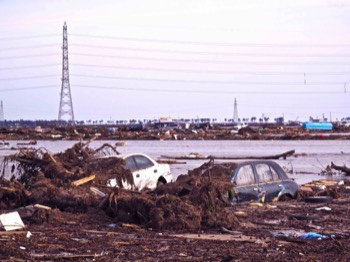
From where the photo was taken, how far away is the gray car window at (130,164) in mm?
22748

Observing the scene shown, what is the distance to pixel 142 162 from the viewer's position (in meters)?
23.6

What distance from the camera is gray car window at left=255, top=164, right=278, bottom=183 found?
20.5 m

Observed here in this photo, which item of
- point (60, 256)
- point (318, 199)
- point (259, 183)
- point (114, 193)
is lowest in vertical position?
point (318, 199)

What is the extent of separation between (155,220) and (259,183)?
16.6ft

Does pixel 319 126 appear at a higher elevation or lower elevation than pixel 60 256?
higher

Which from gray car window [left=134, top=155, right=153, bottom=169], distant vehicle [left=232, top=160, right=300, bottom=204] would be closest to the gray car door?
distant vehicle [left=232, top=160, right=300, bottom=204]

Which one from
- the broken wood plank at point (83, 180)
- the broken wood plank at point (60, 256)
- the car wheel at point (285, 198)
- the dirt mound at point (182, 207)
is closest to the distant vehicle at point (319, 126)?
the car wheel at point (285, 198)

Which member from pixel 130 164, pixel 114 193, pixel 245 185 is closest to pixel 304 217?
pixel 245 185

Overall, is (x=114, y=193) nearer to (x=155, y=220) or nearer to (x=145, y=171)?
(x=155, y=220)

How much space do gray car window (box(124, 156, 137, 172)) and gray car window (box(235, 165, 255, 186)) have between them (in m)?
4.17

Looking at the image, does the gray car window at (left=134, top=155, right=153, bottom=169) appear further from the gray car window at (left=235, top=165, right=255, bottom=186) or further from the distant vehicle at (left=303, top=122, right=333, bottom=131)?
the distant vehicle at (left=303, top=122, right=333, bottom=131)

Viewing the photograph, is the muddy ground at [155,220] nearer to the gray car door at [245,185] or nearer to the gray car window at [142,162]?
the gray car door at [245,185]

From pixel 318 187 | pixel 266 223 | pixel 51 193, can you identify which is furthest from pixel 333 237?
pixel 318 187

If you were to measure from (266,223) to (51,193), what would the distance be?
5870 millimetres
